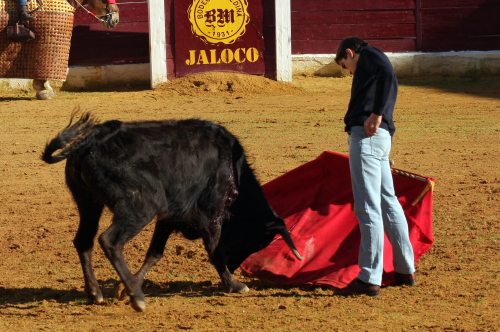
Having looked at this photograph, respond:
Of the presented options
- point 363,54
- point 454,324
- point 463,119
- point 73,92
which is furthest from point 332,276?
point 73,92

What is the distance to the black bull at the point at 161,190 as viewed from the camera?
396 cm

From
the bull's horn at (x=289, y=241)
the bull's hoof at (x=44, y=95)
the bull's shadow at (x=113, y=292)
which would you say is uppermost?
the bull's hoof at (x=44, y=95)

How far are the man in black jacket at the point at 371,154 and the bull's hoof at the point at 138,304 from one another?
1.06 metres

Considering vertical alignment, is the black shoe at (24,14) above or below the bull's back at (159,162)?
above

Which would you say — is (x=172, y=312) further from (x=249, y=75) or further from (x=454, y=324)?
(x=249, y=75)

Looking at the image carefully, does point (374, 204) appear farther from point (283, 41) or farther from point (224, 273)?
point (283, 41)

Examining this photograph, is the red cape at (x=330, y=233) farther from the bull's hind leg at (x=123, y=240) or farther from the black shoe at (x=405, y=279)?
the bull's hind leg at (x=123, y=240)

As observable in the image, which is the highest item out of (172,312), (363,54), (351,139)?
(363,54)

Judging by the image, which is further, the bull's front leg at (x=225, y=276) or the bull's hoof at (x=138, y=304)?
the bull's front leg at (x=225, y=276)

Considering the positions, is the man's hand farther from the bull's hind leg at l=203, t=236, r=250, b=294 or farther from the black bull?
the bull's hind leg at l=203, t=236, r=250, b=294

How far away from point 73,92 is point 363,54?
927 cm

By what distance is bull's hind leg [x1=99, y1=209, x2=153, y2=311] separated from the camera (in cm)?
392

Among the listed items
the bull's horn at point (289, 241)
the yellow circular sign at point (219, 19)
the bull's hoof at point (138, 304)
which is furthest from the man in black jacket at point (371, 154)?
the yellow circular sign at point (219, 19)

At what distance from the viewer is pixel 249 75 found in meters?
12.7
